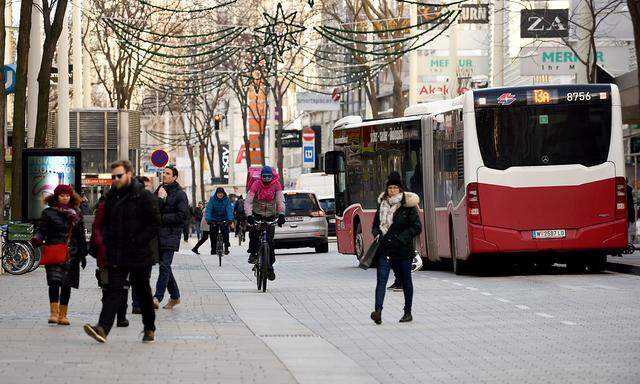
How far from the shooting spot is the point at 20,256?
31.2 m

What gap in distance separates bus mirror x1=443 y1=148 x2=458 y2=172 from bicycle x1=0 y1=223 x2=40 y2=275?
7485 millimetres

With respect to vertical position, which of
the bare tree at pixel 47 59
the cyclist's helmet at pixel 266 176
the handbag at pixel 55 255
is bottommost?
the handbag at pixel 55 255

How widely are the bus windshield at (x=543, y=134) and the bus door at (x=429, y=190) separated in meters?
2.69

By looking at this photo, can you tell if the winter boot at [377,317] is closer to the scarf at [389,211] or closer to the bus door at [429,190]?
the scarf at [389,211]

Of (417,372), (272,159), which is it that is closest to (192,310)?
(417,372)

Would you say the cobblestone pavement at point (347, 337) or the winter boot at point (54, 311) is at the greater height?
the winter boot at point (54, 311)

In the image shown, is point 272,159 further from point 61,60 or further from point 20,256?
point 20,256

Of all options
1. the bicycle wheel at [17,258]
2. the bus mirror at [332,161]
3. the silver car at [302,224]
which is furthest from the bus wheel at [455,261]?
the silver car at [302,224]

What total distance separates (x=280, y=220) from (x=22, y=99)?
37.3ft

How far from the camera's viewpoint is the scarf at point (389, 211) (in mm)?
18672

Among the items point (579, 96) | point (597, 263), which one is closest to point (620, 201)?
point (579, 96)

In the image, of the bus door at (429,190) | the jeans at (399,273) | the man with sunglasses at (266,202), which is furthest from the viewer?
the bus door at (429,190)

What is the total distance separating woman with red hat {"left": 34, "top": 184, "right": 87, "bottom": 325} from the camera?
59.3 ft

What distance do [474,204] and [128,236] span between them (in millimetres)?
12494
